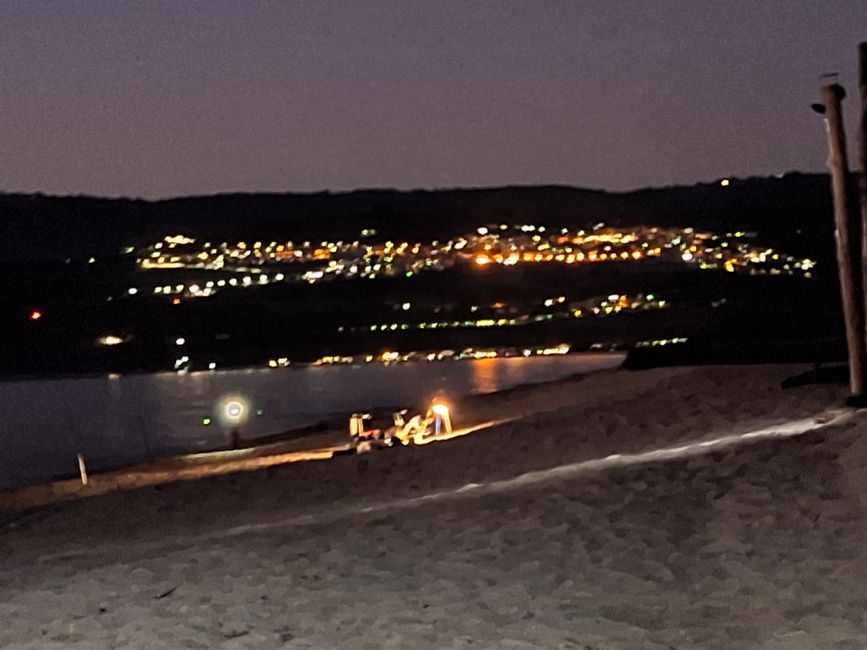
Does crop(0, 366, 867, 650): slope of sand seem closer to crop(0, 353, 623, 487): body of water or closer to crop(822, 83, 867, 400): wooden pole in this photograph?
crop(822, 83, 867, 400): wooden pole

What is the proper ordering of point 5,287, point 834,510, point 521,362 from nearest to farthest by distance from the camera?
point 834,510
point 521,362
point 5,287

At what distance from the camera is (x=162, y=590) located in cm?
742

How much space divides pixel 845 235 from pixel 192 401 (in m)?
51.3

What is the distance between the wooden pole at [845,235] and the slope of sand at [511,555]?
56cm

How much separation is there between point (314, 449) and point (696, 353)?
6578 millimetres

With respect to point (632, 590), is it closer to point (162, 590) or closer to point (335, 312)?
point (162, 590)

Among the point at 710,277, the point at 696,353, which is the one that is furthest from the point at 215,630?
the point at 710,277

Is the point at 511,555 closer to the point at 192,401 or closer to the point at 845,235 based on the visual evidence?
the point at 845,235

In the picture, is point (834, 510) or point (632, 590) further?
point (834, 510)

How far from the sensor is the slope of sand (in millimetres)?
6414

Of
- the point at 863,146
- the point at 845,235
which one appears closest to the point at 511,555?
the point at 863,146

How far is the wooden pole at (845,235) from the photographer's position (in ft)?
38.4

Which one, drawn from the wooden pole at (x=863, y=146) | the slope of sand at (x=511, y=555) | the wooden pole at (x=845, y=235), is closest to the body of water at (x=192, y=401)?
the slope of sand at (x=511, y=555)

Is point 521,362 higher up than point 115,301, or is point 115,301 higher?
point 115,301
